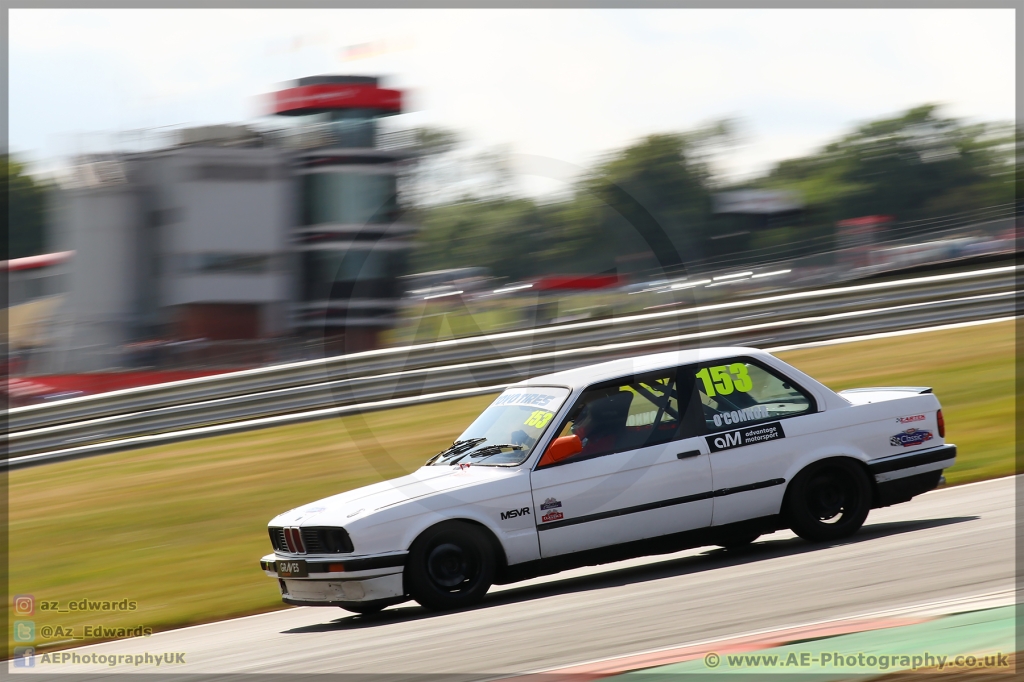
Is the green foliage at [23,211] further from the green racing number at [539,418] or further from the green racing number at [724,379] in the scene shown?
the green racing number at [724,379]

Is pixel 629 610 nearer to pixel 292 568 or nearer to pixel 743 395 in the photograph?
pixel 743 395

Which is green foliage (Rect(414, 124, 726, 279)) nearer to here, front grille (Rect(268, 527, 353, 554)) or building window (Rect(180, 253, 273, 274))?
building window (Rect(180, 253, 273, 274))

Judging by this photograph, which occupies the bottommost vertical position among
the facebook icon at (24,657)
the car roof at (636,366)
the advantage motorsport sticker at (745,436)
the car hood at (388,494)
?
the facebook icon at (24,657)

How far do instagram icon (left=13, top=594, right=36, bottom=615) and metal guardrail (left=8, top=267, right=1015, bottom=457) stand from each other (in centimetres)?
588

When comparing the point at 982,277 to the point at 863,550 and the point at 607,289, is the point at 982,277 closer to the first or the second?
the point at 607,289

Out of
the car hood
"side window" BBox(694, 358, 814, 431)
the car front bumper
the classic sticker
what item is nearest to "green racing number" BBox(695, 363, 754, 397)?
"side window" BBox(694, 358, 814, 431)

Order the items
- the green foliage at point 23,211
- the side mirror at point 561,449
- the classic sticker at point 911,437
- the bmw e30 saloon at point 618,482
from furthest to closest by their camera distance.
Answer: the green foliage at point 23,211 → the classic sticker at point 911,437 → the side mirror at point 561,449 → the bmw e30 saloon at point 618,482

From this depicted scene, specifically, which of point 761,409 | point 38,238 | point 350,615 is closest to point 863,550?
point 761,409

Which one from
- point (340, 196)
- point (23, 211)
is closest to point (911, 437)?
point (340, 196)

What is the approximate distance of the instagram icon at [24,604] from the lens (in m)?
8.23

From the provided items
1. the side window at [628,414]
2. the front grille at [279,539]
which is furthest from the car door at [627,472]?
the front grille at [279,539]

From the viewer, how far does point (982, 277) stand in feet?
51.3

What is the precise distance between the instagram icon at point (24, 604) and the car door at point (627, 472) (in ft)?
15.1

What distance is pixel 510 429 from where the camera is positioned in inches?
275
